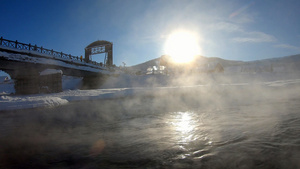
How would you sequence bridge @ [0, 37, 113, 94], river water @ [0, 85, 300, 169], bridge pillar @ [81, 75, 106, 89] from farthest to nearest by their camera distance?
bridge pillar @ [81, 75, 106, 89] < bridge @ [0, 37, 113, 94] < river water @ [0, 85, 300, 169]

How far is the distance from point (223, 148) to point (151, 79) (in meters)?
27.4

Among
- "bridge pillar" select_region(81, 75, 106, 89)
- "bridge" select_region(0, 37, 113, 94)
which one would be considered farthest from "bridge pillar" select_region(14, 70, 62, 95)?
"bridge pillar" select_region(81, 75, 106, 89)

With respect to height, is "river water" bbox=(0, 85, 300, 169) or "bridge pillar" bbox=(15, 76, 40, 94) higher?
"bridge pillar" bbox=(15, 76, 40, 94)

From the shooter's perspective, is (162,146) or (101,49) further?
(101,49)

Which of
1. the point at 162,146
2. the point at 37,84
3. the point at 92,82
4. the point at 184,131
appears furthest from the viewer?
the point at 92,82

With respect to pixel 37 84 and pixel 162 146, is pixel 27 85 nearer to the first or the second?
pixel 37 84

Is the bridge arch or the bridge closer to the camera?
the bridge

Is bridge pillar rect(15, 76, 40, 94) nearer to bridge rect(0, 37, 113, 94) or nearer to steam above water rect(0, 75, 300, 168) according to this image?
bridge rect(0, 37, 113, 94)

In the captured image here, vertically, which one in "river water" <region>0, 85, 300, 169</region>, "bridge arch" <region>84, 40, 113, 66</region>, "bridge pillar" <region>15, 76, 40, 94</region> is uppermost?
"bridge arch" <region>84, 40, 113, 66</region>

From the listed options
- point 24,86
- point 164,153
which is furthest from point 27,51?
point 164,153

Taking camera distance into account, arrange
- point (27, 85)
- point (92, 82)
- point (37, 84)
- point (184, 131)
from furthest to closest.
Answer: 1. point (92, 82)
2. point (37, 84)
3. point (27, 85)
4. point (184, 131)

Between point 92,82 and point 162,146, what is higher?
point 92,82

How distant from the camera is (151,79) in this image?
30062 mm

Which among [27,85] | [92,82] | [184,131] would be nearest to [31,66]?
[27,85]
